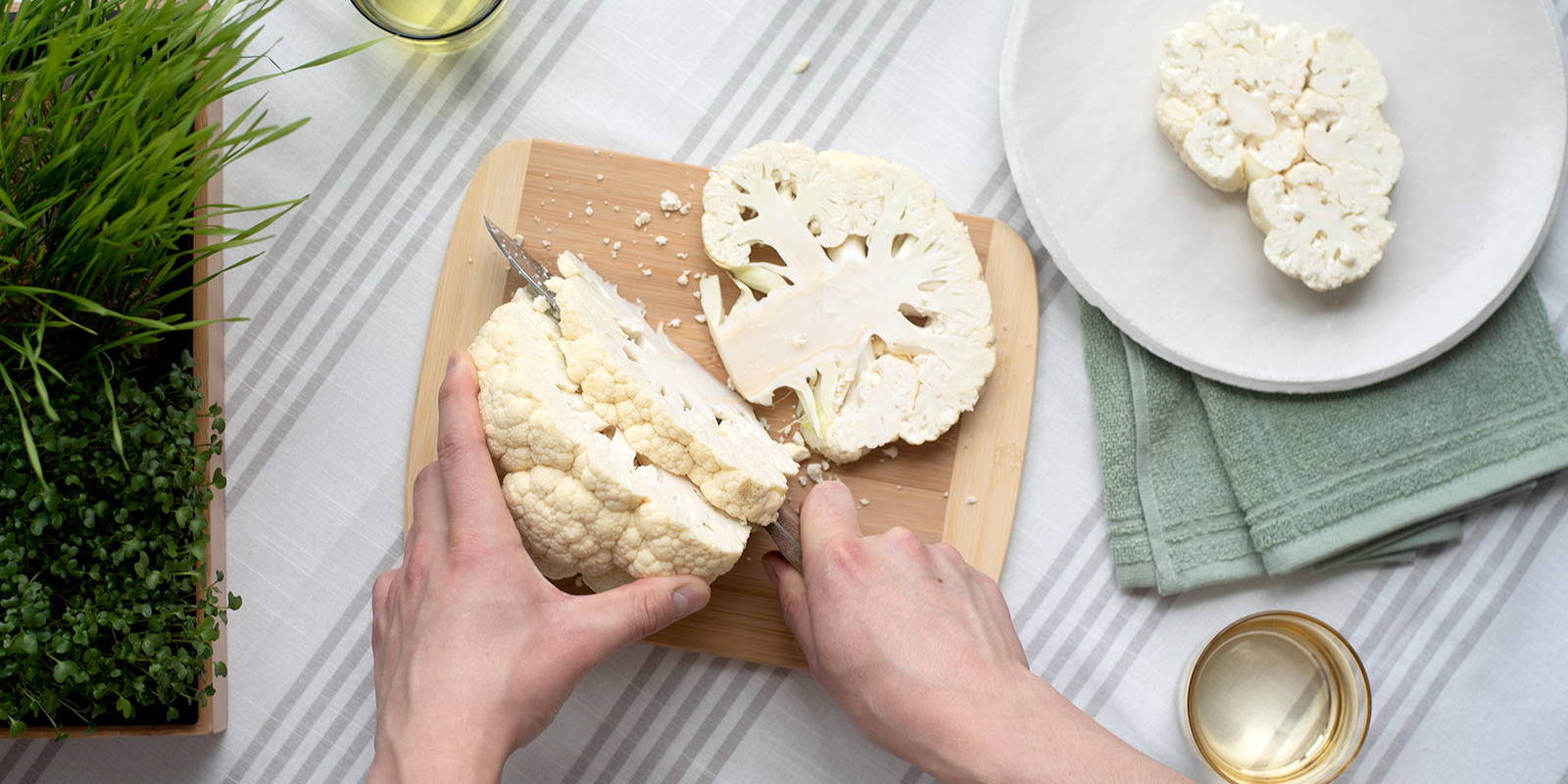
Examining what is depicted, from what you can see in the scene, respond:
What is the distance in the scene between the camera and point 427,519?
1.16 m

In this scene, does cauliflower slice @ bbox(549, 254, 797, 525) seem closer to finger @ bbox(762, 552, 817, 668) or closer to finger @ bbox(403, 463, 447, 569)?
finger @ bbox(762, 552, 817, 668)

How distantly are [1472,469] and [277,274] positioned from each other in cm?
156

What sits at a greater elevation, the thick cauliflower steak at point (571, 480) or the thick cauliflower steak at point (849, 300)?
the thick cauliflower steak at point (849, 300)

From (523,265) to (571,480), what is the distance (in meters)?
0.28

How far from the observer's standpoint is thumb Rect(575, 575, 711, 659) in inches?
44.1

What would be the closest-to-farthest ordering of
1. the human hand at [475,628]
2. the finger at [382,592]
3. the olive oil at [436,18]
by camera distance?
the human hand at [475,628]
the finger at [382,592]
the olive oil at [436,18]

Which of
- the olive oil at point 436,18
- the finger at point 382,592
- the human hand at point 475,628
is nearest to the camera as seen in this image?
the human hand at point 475,628

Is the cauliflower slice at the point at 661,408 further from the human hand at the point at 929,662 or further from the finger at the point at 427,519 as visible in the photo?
the finger at the point at 427,519

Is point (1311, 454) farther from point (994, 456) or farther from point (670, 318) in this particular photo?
point (670, 318)

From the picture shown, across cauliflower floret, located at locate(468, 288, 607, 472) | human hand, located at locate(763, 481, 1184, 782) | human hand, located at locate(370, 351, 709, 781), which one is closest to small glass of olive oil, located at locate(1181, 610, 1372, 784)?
human hand, located at locate(763, 481, 1184, 782)

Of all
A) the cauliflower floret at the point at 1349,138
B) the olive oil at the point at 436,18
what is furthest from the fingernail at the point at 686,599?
the cauliflower floret at the point at 1349,138

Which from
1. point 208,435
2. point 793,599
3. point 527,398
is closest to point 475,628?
point 527,398

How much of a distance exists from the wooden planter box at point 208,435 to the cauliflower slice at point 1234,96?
1.18 m

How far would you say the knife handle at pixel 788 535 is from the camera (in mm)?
1241
